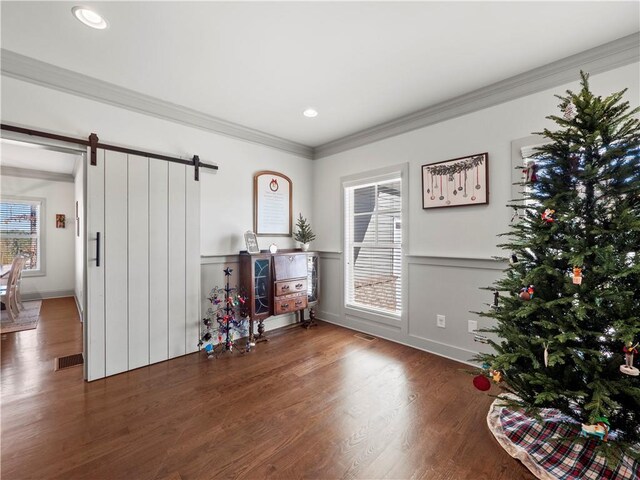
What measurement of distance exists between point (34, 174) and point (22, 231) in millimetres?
1123

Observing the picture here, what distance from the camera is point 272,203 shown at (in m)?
3.69

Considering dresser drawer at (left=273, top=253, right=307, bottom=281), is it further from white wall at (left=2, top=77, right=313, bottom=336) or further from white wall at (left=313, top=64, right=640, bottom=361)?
white wall at (left=313, top=64, right=640, bottom=361)

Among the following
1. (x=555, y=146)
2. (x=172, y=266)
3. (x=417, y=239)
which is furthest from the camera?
(x=417, y=239)

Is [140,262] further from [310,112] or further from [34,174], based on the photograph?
[34,174]

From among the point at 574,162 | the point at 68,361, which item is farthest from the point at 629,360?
the point at 68,361

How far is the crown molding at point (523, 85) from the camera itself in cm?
195

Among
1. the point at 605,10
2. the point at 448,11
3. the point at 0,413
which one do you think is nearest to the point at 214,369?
the point at 0,413

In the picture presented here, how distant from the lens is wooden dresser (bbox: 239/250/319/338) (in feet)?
10.4

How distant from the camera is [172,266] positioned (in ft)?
9.19

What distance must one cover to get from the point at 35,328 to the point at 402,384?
4.60 m

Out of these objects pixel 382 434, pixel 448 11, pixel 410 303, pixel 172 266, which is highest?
pixel 448 11

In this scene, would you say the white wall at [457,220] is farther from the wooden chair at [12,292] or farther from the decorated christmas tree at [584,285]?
the wooden chair at [12,292]

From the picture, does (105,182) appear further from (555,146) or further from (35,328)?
(555,146)

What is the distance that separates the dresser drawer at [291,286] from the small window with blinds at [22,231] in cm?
545
